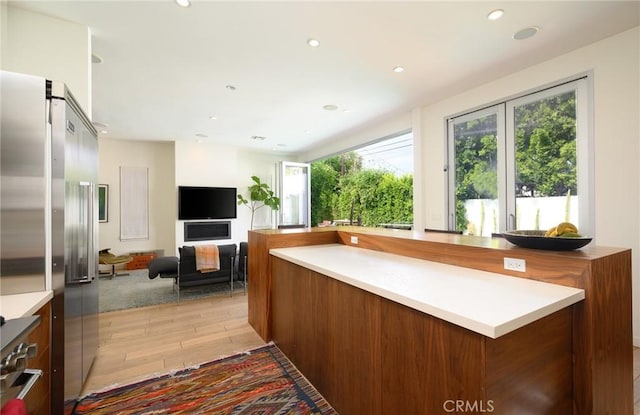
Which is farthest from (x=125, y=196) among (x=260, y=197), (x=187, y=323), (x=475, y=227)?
(x=475, y=227)

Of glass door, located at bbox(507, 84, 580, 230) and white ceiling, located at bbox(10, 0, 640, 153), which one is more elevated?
white ceiling, located at bbox(10, 0, 640, 153)

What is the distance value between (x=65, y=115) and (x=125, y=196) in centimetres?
576

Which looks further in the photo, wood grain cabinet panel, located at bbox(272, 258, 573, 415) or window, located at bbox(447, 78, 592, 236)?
window, located at bbox(447, 78, 592, 236)

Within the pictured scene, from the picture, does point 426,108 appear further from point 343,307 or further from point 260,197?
point 260,197

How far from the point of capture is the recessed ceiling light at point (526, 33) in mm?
2432

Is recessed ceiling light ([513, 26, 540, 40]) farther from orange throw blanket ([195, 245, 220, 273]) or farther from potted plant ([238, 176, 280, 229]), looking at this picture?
potted plant ([238, 176, 280, 229])

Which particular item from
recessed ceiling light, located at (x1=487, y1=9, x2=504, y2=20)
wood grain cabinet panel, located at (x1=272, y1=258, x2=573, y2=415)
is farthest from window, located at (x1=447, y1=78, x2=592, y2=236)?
wood grain cabinet panel, located at (x1=272, y1=258, x2=573, y2=415)

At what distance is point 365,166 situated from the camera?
845 centimetres

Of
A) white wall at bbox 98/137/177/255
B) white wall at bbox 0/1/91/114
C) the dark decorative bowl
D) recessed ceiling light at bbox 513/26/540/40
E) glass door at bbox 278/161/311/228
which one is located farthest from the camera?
glass door at bbox 278/161/311/228

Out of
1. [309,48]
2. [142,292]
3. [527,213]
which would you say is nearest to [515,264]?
[527,213]

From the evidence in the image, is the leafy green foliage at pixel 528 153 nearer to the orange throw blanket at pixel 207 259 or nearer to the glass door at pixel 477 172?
the glass door at pixel 477 172

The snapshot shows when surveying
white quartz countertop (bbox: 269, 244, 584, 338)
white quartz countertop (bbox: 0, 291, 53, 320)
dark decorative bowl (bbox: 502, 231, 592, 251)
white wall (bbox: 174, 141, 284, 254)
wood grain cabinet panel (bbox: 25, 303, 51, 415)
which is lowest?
wood grain cabinet panel (bbox: 25, 303, 51, 415)

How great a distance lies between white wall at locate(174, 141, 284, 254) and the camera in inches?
257

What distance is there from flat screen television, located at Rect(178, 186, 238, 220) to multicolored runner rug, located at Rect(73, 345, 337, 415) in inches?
190
